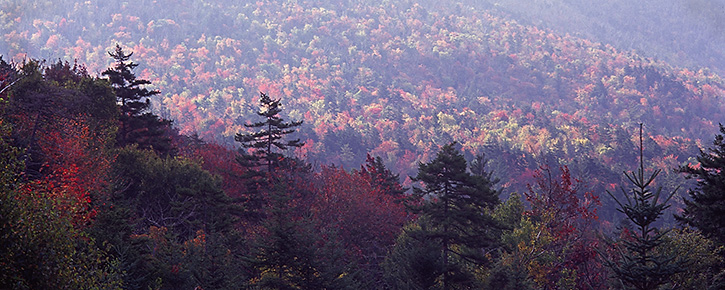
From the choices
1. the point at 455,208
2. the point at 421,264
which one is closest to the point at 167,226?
the point at 421,264

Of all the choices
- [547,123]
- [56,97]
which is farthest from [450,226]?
[547,123]

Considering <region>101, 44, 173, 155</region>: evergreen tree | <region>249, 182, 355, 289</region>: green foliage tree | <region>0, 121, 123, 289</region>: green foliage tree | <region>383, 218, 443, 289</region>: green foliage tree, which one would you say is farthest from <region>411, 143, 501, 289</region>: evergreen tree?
<region>101, 44, 173, 155</region>: evergreen tree

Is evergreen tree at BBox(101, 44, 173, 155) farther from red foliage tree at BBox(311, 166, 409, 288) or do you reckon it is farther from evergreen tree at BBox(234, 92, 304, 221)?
red foliage tree at BBox(311, 166, 409, 288)

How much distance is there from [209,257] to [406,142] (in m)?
156

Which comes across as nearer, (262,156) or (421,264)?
(421,264)

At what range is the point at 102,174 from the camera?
3797cm

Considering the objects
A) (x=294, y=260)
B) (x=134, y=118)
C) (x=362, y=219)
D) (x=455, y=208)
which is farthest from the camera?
(x=362, y=219)

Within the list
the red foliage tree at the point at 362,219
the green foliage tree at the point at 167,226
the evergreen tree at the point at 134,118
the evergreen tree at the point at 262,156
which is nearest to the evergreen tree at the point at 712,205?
the green foliage tree at the point at 167,226

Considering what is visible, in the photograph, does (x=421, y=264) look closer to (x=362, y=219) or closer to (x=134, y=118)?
(x=362, y=219)

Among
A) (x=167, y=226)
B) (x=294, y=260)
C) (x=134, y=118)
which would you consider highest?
(x=134, y=118)

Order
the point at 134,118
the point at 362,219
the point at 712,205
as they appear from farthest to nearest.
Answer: the point at 362,219
the point at 134,118
the point at 712,205

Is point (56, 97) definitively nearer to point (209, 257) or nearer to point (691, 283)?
point (209, 257)

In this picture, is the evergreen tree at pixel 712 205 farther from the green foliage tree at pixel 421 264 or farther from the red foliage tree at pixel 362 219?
the red foliage tree at pixel 362 219

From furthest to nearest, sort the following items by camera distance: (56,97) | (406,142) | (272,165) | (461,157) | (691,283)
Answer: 1. (406,142)
2. (272,165)
3. (56,97)
4. (461,157)
5. (691,283)
